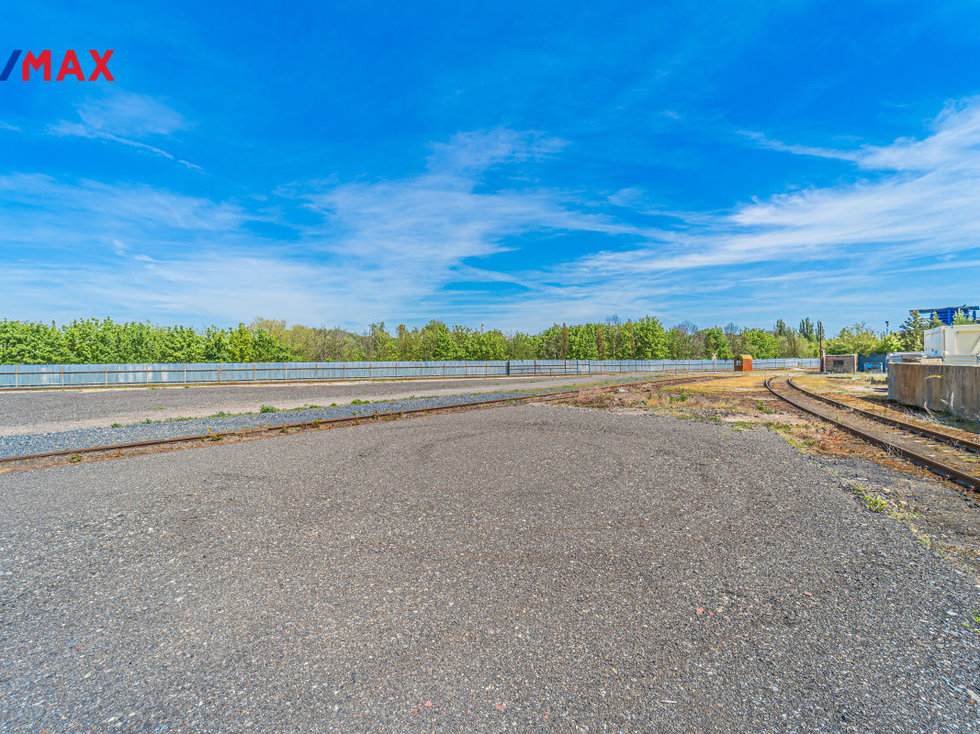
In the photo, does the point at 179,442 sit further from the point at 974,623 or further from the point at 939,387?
the point at 939,387

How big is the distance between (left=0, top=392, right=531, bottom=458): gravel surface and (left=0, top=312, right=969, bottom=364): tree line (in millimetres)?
58036

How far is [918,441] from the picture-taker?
Result: 1303cm

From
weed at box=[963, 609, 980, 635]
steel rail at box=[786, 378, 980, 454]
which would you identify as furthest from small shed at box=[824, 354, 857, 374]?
weed at box=[963, 609, 980, 635]

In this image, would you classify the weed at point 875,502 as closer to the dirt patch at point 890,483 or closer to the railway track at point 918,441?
the dirt patch at point 890,483

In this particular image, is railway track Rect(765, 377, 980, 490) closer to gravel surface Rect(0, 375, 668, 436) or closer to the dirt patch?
the dirt patch

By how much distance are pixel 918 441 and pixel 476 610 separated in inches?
592

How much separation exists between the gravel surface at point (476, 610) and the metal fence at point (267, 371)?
37.0m

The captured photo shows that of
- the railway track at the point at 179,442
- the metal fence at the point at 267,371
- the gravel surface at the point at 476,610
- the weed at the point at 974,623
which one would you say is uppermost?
the metal fence at the point at 267,371

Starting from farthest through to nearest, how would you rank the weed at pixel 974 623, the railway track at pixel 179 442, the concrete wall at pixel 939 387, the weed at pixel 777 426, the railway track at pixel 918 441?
the concrete wall at pixel 939 387
the weed at pixel 777 426
the railway track at pixel 179 442
the railway track at pixel 918 441
the weed at pixel 974 623

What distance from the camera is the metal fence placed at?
1420 inches

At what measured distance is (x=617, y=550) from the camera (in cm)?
573

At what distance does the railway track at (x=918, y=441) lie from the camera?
9.64 meters

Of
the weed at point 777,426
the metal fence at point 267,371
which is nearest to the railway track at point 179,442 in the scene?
the weed at point 777,426

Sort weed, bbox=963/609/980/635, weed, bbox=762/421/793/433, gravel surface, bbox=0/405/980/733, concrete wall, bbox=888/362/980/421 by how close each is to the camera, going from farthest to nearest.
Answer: concrete wall, bbox=888/362/980/421
weed, bbox=762/421/793/433
weed, bbox=963/609/980/635
gravel surface, bbox=0/405/980/733
